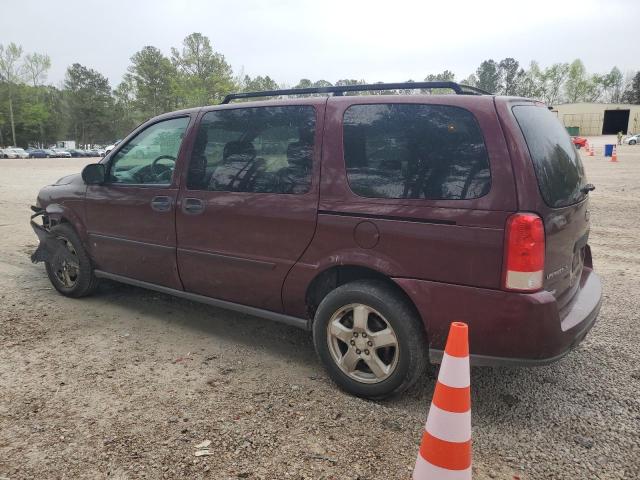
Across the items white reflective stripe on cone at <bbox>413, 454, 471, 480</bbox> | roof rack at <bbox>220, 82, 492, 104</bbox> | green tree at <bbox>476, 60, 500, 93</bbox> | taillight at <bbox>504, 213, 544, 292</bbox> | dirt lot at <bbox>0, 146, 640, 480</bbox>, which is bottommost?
dirt lot at <bbox>0, 146, 640, 480</bbox>

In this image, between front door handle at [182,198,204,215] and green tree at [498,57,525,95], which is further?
green tree at [498,57,525,95]

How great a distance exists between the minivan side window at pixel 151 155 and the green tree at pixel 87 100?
88.7 metres

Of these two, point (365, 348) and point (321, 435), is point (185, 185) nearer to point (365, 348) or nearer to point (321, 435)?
point (365, 348)

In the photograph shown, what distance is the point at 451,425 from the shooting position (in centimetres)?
199

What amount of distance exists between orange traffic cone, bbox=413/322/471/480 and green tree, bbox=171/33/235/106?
61.6m

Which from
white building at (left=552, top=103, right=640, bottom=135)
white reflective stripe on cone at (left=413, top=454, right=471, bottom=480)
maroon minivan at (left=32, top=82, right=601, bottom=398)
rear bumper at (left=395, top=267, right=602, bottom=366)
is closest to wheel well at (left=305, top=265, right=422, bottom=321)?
maroon minivan at (left=32, top=82, right=601, bottom=398)

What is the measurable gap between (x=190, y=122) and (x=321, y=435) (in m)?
2.53

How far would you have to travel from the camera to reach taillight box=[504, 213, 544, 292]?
239 cm

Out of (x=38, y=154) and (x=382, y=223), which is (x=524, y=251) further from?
(x=38, y=154)

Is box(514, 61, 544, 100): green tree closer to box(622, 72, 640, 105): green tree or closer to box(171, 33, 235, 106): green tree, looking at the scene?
box(622, 72, 640, 105): green tree

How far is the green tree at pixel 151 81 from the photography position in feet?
230

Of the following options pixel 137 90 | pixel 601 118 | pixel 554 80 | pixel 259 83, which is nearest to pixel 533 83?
pixel 554 80

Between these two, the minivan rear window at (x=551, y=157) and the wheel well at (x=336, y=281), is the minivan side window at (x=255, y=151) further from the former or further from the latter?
the minivan rear window at (x=551, y=157)

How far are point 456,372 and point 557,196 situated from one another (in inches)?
47.3
